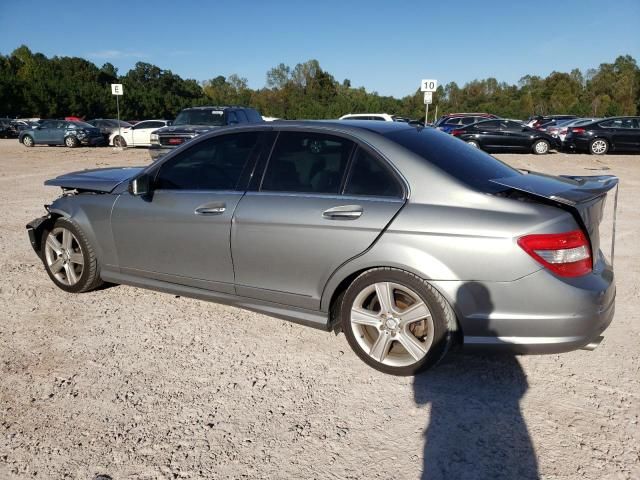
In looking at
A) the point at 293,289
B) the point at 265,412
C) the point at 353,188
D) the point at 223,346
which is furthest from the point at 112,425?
the point at 353,188

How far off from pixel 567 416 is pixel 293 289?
1772 mm

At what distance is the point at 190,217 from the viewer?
150 inches

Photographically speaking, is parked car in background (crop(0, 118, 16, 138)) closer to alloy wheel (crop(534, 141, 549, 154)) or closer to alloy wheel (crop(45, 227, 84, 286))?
alloy wheel (crop(534, 141, 549, 154))

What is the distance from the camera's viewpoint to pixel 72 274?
4621 millimetres

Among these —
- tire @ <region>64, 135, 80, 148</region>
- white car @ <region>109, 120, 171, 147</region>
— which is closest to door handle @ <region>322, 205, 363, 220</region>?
white car @ <region>109, 120, 171, 147</region>

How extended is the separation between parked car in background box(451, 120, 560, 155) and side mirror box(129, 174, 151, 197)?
1765 cm

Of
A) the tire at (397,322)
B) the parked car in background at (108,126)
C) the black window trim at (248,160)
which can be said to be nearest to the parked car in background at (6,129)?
the parked car in background at (108,126)

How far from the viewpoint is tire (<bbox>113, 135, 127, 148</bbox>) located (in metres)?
24.8

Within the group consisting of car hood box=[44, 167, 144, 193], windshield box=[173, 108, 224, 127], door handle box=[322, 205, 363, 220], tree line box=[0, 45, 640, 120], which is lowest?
door handle box=[322, 205, 363, 220]

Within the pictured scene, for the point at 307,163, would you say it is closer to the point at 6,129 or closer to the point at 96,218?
the point at 96,218

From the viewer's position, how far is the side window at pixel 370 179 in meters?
→ 3.18

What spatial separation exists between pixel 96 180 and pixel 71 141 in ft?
82.5

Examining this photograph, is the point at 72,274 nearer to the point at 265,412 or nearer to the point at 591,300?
the point at 265,412

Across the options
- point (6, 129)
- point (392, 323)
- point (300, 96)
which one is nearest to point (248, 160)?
point (392, 323)
